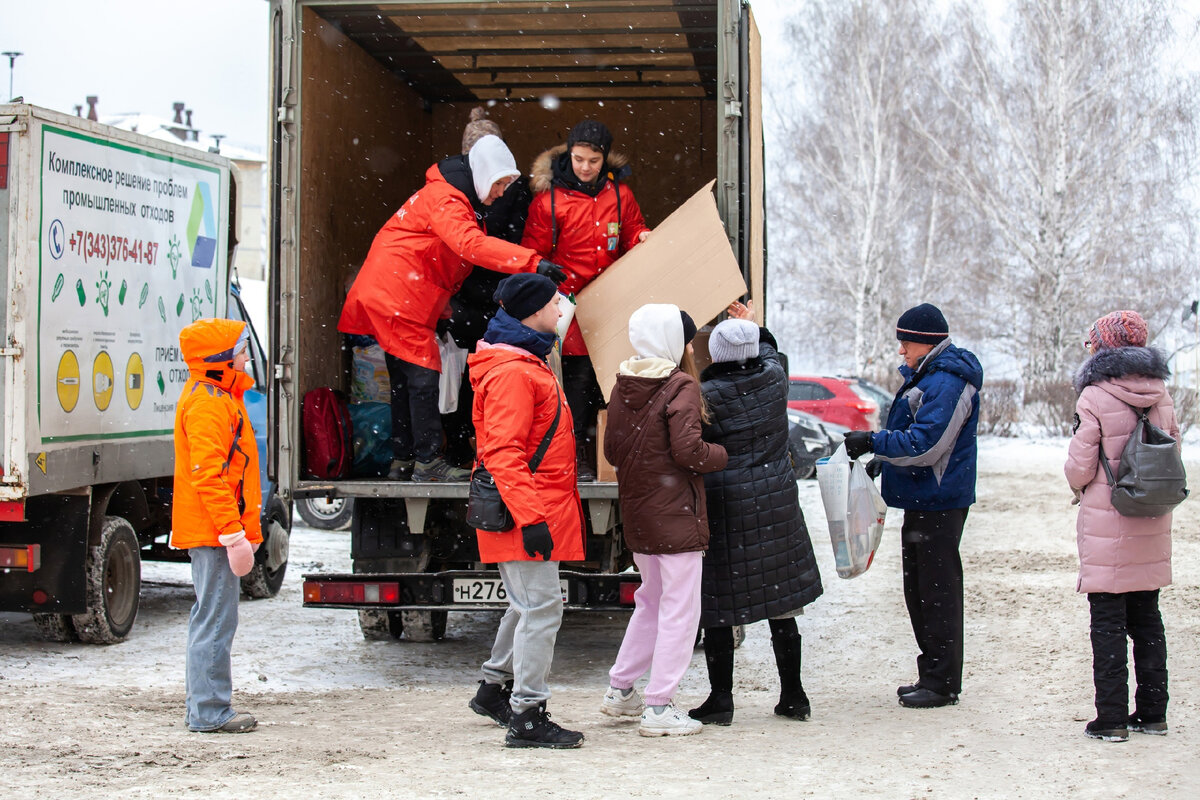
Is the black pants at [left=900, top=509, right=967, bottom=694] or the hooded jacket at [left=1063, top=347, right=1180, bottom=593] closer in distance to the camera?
the hooded jacket at [left=1063, top=347, right=1180, bottom=593]

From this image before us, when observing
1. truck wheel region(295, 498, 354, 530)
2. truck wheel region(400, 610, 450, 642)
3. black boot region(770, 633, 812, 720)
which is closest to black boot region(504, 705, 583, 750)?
black boot region(770, 633, 812, 720)

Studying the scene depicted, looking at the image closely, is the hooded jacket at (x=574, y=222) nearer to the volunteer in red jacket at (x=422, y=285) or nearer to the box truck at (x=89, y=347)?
the volunteer in red jacket at (x=422, y=285)

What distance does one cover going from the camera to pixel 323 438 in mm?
6078

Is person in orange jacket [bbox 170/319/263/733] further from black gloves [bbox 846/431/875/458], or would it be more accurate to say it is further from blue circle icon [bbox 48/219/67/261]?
black gloves [bbox 846/431/875/458]

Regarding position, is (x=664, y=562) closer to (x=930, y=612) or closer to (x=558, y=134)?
(x=930, y=612)

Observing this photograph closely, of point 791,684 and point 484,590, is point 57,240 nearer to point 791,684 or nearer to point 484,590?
point 484,590

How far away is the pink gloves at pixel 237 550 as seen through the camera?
15.4 feet

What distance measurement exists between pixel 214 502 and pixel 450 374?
5.72 feet

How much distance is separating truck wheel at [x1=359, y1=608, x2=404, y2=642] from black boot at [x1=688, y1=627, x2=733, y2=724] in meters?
2.38

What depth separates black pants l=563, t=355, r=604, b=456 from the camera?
20.8ft

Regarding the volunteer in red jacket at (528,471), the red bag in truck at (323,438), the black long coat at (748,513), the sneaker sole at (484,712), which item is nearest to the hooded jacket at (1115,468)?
the black long coat at (748,513)

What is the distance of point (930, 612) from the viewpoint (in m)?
5.25

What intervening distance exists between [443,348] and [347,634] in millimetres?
2083

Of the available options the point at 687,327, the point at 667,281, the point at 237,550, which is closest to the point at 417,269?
the point at 667,281
